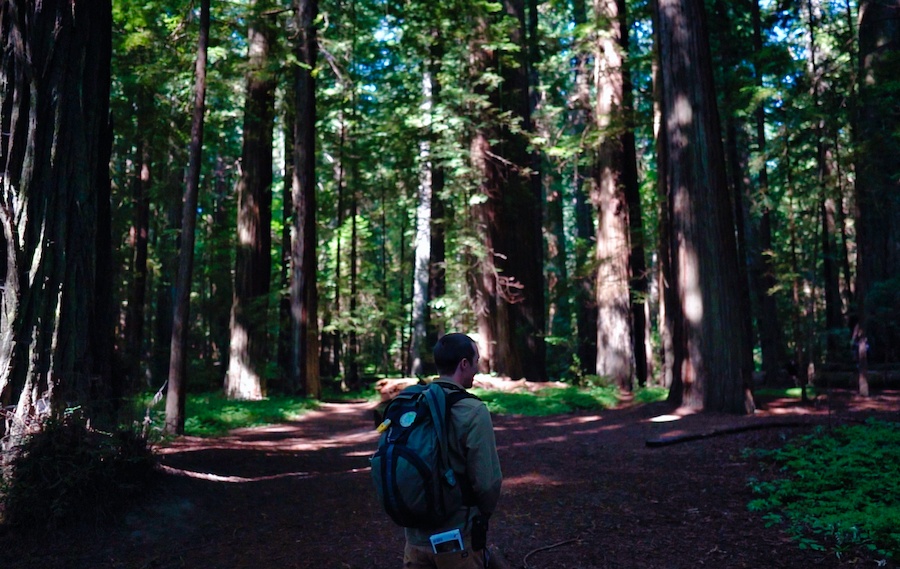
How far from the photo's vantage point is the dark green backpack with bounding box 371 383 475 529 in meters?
2.80

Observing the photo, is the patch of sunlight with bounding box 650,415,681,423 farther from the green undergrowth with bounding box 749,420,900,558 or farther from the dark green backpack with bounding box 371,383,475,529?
the dark green backpack with bounding box 371,383,475,529

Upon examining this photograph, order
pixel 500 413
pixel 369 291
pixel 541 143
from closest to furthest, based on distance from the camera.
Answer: pixel 500 413 → pixel 541 143 → pixel 369 291

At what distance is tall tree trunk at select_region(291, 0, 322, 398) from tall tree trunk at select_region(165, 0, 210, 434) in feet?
23.7

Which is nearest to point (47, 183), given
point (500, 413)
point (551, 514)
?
point (551, 514)

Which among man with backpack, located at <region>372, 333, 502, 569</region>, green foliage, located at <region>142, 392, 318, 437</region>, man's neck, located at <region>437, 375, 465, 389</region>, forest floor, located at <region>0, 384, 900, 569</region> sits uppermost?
man's neck, located at <region>437, 375, 465, 389</region>

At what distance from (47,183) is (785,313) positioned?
3017 centimetres

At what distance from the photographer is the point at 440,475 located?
2832mm

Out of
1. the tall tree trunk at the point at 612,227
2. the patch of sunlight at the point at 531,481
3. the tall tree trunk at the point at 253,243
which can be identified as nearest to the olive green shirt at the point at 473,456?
the patch of sunlight at the point at 531,481

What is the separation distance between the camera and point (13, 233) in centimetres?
635

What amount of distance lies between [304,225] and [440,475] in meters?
16.8

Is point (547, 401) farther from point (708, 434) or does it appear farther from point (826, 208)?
point (826, 208)

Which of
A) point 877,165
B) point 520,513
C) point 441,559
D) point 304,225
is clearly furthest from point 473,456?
point 304,225

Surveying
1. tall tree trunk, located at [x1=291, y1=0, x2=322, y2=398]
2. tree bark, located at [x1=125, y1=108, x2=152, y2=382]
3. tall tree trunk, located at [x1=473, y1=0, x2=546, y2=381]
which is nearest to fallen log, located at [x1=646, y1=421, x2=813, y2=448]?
tall tree trunk, located at [x1=473, y1=0, x2=546, y2=381]

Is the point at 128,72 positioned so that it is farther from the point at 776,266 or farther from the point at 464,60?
the point at 776,266
